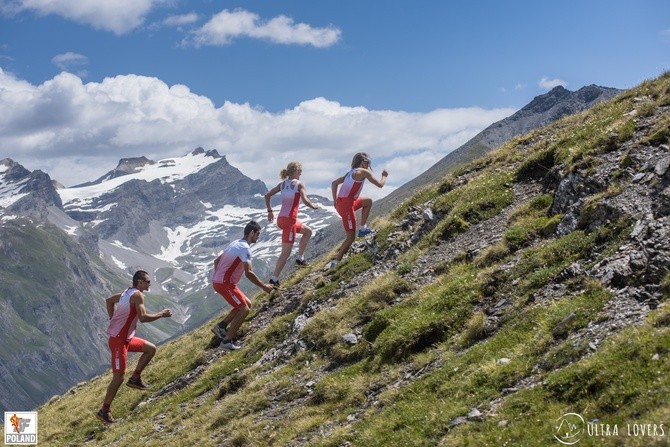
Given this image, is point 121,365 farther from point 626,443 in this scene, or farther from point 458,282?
point 626,443

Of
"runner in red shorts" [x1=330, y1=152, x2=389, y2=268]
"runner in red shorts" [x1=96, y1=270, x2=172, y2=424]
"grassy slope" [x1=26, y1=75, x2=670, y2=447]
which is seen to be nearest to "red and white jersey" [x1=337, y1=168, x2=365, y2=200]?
"runner in red shorts" [x1=330, y1=152, x2=389, y2=268]

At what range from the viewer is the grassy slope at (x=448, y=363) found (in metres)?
9.70

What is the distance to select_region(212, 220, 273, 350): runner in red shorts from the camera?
1972cm

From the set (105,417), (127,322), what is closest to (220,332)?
(127,322)

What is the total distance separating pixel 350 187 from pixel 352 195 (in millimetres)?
352

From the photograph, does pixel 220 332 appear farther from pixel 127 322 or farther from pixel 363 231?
pixel 363 231

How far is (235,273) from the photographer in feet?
66.6

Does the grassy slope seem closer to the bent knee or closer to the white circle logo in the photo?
the white circle logo

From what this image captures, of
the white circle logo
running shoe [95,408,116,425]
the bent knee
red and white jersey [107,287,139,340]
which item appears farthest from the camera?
running shoe [95,408,116,425]

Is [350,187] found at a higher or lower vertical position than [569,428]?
higher

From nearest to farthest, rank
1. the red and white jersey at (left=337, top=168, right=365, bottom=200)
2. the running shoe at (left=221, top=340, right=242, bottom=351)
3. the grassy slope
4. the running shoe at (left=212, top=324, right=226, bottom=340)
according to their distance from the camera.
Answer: the grassy slope
the running shoe at (left=221, top=340, right=242, bottom=351)
the running shoe at (left=212, top=324, right=226, bottom=340)
the red and white jersey at (left=337, top=168, right=365, bottom=200)

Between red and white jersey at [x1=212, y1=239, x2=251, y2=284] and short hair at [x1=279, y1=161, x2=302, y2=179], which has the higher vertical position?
short hair at [x1=279, y1=161, x2=302, y2=179]

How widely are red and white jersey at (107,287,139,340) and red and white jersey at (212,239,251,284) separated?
9.53ft

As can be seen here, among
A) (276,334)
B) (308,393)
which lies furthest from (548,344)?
(276,334)
